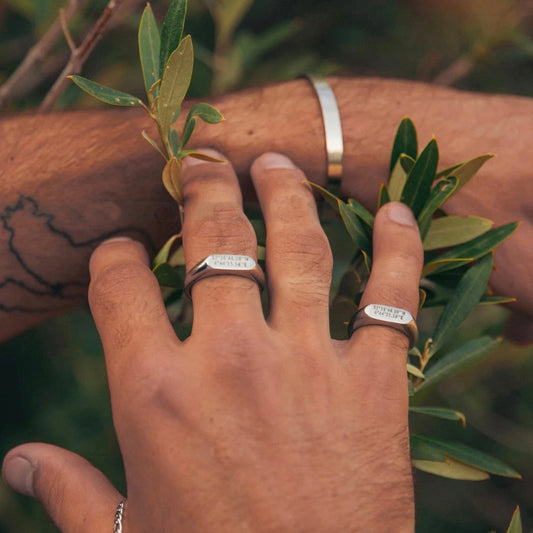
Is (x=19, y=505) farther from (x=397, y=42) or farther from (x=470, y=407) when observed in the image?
(x=397, y=42)

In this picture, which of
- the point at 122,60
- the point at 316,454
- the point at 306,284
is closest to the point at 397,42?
the point at 122,60

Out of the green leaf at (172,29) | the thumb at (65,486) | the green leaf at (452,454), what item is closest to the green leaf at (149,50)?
the green leaf at (172,29)

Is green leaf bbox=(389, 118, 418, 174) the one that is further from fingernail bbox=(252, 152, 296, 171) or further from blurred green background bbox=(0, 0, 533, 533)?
blurred green background bbox=(0, 0, 533, 533)

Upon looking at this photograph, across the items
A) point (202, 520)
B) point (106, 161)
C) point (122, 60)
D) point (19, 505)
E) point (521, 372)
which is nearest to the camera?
point (202, 520)

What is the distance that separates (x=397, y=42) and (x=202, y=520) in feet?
5.49

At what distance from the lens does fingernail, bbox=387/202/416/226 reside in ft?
3.18

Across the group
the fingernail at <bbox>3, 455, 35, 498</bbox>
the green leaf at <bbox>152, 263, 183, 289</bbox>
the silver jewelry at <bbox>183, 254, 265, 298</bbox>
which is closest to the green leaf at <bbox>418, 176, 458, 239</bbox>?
the silver jewelry at <bbox>183, 254, 265, 298</bbox>

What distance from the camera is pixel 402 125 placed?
980 mm

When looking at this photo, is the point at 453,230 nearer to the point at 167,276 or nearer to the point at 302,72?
the point at 167,276

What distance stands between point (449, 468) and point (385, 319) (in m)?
0.31

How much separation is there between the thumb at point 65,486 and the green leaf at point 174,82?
51 cm

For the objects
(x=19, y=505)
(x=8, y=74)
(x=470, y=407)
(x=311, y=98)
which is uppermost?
(x=8, y=74)

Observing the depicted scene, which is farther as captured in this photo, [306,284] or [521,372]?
[521,372]

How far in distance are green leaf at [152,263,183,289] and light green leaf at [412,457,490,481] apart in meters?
0.47
